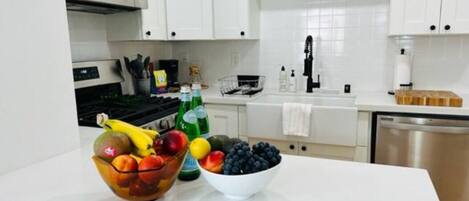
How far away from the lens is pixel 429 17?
229 centimetres

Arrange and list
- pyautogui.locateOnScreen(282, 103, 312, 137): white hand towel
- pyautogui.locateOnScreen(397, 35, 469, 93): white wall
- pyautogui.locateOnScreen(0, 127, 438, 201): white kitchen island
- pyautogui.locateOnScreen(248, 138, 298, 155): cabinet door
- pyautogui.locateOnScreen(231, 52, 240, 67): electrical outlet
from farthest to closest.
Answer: pyautogui.locateOnScreen(231, 52, 240, 67): electrical outlet, pyautogui.locateOnScreen(397, 35, 469, 93): white wall, pyautogui.locateOnScreen(248, 138, 298, 155): cabinet door, pyautogui.locateOnScreen(282, 103, 312, 137): white hand towel, pyautogui.locateOnScreen(0, 127, 438, 201): white kitchen island

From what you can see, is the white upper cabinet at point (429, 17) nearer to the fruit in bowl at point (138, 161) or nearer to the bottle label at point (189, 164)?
the bottle label at point (189, 164)

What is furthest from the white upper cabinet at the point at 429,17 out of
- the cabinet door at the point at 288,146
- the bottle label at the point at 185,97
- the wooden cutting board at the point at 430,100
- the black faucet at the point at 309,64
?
the bottle label at the point at 185,97

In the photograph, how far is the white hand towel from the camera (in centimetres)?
233

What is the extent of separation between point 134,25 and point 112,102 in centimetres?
64

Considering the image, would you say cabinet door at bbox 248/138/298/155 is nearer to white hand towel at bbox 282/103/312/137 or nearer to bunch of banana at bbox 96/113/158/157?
white hand towel at bbox 282/103/312/137

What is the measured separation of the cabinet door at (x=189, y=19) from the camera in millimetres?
2842

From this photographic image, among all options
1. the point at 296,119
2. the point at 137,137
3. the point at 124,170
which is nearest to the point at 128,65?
the point at 296,119

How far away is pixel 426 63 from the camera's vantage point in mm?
2646

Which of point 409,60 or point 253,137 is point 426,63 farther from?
point 253,137

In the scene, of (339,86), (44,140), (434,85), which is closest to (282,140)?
(339,86)

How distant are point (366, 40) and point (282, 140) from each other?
3.59ft

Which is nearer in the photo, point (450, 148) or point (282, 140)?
point (450, 148)

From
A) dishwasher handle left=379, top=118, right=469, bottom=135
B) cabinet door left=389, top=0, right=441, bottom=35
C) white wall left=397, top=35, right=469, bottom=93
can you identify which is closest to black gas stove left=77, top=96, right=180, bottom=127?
dishwasher handle left=379, top=118, right=469, bottom=135
